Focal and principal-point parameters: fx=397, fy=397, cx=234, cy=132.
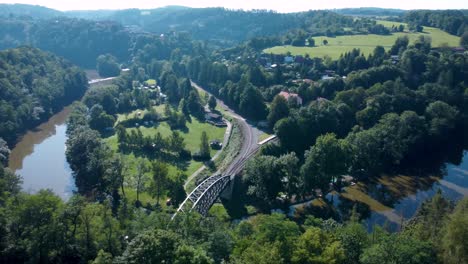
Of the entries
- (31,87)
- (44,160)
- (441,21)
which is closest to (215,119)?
(44,160)

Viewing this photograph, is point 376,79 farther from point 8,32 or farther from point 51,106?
point 8,32

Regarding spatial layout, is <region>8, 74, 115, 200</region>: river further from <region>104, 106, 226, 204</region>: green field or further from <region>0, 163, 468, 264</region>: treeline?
<region>0, 163, 468, 264</region>: treeline

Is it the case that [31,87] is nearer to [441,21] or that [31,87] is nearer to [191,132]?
[191,132]

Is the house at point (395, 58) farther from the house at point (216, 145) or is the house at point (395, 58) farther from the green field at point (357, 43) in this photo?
the house at point (216, 145)

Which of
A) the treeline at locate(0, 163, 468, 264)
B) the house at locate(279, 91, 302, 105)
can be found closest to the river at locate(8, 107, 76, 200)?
the treeline at locate(0, 163, 468, 264)

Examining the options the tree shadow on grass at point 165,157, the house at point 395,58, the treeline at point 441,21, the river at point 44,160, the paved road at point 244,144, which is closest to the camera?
the river at point 44,160

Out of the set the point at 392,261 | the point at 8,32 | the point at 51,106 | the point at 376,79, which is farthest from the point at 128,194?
the point at 8,32

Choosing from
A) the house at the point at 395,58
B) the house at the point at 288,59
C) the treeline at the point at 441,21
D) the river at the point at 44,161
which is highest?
the treeline at the point at 441,21

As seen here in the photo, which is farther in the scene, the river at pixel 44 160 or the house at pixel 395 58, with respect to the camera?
the house at pixel 395 58

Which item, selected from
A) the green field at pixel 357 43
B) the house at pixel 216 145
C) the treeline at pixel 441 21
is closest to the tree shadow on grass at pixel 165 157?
the house at pixel 216 145
